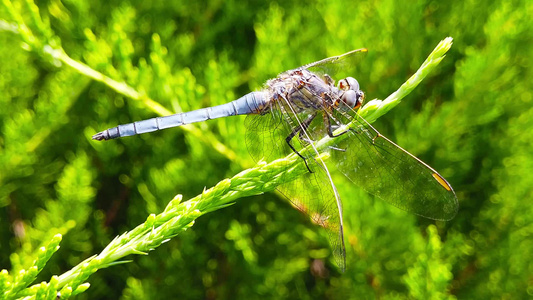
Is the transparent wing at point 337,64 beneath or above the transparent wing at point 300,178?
above

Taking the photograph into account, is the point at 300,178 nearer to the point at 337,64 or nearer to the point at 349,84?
the point at 349,84

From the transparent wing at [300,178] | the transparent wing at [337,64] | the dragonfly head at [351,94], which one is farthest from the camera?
the transparent wing at [337,64]

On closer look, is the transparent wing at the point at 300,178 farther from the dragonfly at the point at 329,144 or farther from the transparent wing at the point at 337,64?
the transparent wing at the point at 337,64

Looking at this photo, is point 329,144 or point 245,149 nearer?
point 329,144

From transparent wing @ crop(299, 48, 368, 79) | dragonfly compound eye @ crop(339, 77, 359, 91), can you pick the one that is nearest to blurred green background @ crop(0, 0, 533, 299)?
transparent wing @ crop(299, 48, 368, 79)

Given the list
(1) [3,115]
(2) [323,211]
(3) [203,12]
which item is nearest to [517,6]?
(2) [323,211]

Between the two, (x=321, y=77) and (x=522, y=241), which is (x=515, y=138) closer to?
(x=522, y=241)

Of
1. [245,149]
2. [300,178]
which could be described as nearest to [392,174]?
[300,178]

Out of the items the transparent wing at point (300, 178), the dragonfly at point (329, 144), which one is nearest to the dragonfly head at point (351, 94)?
the dragonfly at point (329, 144)
